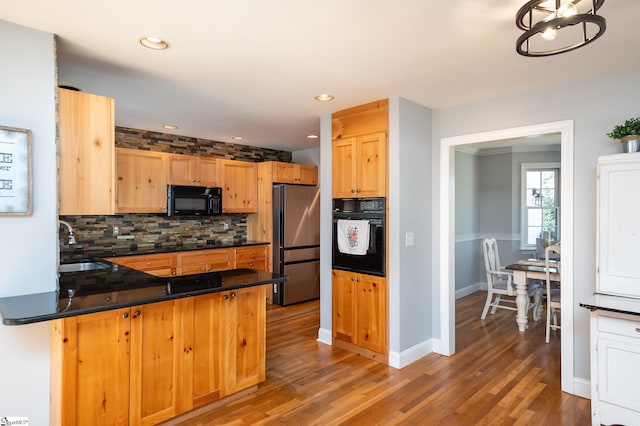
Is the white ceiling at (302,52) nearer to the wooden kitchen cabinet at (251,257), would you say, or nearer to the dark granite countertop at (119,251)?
the dark granite countertop at (119,251)

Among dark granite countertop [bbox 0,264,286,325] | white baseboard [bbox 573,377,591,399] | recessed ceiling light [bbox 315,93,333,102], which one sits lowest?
white baseboard [bbox 573,377,591,399]

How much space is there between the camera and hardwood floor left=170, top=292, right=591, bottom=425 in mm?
2531

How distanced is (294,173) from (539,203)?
13.4 ft

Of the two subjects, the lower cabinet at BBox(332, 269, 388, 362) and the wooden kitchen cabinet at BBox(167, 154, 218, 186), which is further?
the wooden kitchen cabinet at BBox(167, 154, 218, 186)

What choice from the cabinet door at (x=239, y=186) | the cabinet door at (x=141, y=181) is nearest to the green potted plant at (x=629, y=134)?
the cabinet door at (x=239, y=186)

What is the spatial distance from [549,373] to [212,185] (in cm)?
444

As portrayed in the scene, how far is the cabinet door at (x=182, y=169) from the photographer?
4863 millimetres

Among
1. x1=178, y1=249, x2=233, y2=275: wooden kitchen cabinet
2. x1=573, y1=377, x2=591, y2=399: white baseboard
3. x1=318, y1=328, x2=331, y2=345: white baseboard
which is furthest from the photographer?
x1=178, y1=249, x2=233, y2=275: wooden kitchen cabinet

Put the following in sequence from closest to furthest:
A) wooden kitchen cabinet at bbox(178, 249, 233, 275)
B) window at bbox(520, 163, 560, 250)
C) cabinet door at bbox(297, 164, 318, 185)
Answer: wooden kitchen cabinet at bbox(178, 249, 233, 275) → cabinet door at bbox(297, 164, 318, 185) → window at bbox(520, 163, 560, 250)

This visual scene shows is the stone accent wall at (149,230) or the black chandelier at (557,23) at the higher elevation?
the black chandelier at (557,23)

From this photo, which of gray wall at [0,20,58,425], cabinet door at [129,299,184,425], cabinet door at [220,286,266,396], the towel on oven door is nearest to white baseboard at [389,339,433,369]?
the towel on oven door

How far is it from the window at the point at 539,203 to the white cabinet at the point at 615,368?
13.6 feet

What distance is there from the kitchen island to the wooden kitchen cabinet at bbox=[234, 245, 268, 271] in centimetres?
242

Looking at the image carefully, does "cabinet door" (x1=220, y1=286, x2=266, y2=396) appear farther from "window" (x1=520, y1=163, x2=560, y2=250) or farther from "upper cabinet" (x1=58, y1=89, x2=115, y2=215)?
"window" (x1=520, y1=163, x2=560, y2=250)
